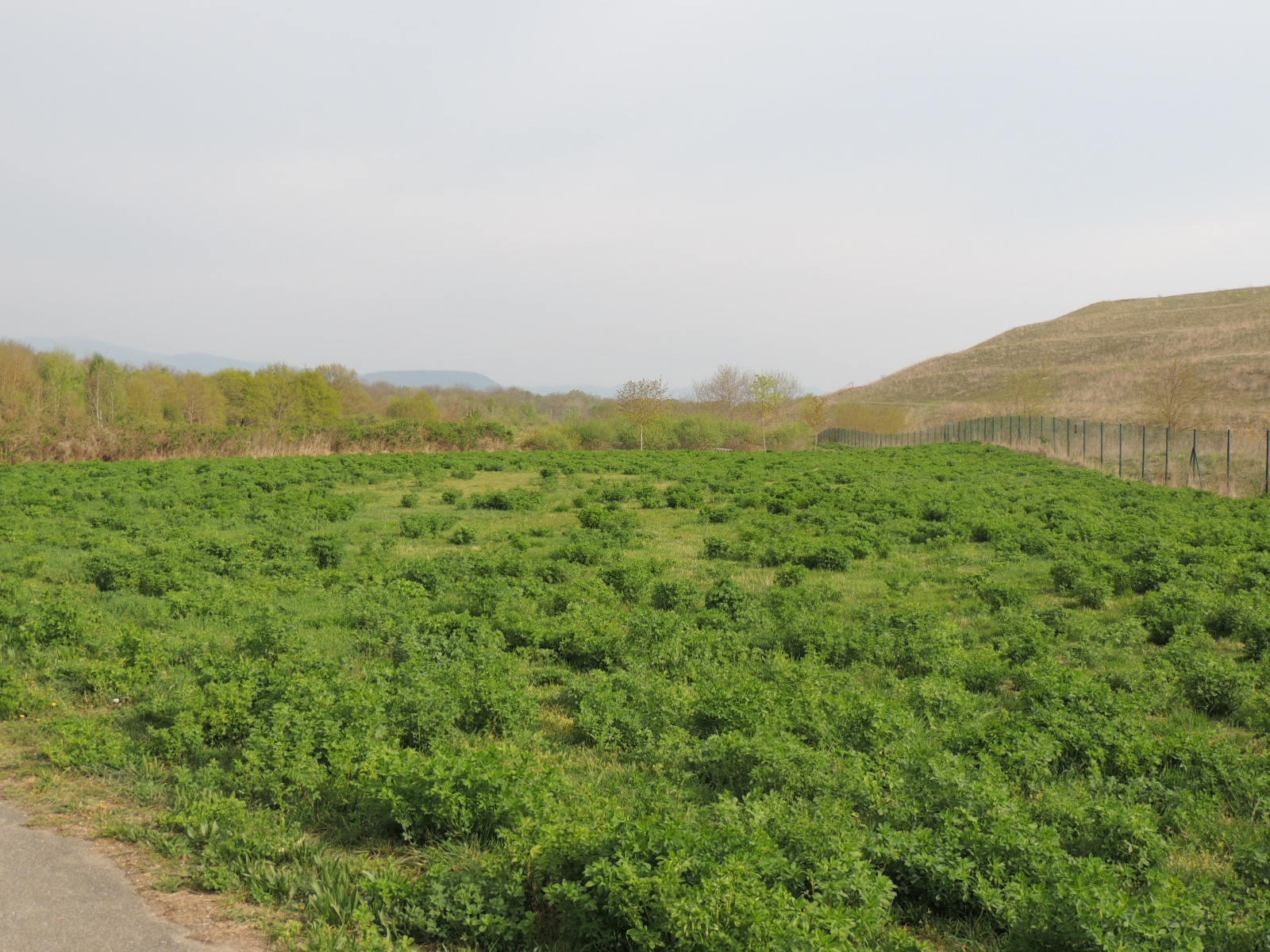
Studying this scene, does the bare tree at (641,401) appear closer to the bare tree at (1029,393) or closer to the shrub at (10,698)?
the bare tree at (1029,393)

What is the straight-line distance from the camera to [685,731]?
607 cm

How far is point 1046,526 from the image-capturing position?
1520 centimetres

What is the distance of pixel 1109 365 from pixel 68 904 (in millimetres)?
114393

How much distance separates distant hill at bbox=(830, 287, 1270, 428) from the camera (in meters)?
77.3

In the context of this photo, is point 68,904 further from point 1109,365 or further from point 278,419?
point 1109,365

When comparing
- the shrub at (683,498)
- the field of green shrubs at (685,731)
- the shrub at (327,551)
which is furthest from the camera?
the shrub at (683,498)

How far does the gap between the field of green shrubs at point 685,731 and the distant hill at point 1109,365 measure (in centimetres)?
5839

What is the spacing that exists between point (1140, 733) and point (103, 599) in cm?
1155

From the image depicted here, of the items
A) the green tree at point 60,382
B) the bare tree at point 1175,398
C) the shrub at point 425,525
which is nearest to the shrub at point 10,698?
the shrub at point 425,525

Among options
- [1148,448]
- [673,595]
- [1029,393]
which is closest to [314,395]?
[1148,448]

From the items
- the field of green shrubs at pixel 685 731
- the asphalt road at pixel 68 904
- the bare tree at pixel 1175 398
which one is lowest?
the asphalt road at pixel 68 904

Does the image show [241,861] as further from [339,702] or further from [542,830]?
[542,830]

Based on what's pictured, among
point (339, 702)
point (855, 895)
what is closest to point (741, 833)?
point (855, 895)

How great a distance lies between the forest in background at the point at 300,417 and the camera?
3972 cm
